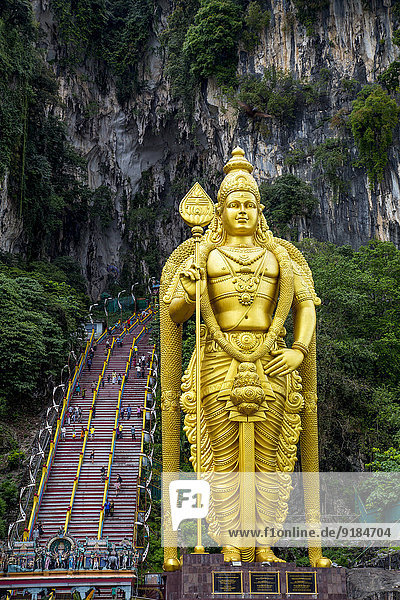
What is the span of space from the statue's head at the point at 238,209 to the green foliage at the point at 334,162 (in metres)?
15.4

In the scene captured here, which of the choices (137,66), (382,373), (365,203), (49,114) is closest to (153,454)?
(382,373)

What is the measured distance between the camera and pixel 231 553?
6.65 meters

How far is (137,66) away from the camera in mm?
32219

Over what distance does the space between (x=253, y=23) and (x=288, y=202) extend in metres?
7.61

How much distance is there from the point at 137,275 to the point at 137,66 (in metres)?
9.70

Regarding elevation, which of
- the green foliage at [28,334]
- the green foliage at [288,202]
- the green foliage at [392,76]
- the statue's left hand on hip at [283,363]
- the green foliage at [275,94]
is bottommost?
the statue's left hand on hip at [283,363]

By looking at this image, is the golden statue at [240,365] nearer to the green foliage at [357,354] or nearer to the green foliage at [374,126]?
the green foliage at [357,354]

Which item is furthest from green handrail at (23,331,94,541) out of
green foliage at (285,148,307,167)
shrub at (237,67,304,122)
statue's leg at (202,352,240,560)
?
shrub at (237,67,304,122)

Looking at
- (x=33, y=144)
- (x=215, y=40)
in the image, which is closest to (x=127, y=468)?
(x=33, y=144)

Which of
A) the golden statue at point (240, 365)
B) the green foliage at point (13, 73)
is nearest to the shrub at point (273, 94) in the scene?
the green foliage at point (13, 73)

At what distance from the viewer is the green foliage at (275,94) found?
2478cm

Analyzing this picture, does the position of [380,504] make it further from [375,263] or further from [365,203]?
[365,203]

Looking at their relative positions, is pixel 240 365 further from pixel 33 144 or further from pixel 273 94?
pixel 33 144

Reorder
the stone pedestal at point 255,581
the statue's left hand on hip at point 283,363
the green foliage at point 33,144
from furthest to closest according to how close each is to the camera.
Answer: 1. the green foliage at point 33,144
2. the statue's left hand on hip at point 283,363
3. the stone pedestal at point 255,581
